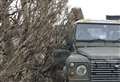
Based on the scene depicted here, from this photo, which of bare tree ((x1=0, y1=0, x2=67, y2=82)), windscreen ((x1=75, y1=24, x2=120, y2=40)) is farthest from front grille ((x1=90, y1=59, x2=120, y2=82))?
bare tree ((x1=0, y1=0, x2=67, y2=82))

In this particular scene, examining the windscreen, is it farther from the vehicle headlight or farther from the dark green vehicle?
the vehicle headlight

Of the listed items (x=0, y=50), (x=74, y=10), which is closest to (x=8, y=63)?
(x=0, y=50)

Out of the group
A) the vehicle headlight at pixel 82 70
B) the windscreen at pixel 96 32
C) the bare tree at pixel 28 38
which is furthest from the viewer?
the windscreen at pixel 96 32

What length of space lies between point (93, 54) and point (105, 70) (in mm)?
429

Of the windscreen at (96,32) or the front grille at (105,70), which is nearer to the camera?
the front grille at (105,70)

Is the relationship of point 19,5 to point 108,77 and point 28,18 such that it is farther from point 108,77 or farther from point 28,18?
point 108,77

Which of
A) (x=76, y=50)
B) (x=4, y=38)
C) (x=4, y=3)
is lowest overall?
(x=76, y=50)

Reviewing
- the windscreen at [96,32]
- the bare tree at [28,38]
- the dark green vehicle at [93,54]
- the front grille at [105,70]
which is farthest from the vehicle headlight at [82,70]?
the windscreen at [96,32]

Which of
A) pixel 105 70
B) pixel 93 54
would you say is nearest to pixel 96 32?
pixel 93 54

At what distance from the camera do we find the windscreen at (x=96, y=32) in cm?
1006

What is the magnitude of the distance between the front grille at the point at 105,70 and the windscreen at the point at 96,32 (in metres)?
1.18

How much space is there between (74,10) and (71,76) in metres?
6.63

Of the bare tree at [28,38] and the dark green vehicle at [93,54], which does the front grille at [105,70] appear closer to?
the dark green vehicle at [93,54]

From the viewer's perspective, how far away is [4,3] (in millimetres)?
8492
